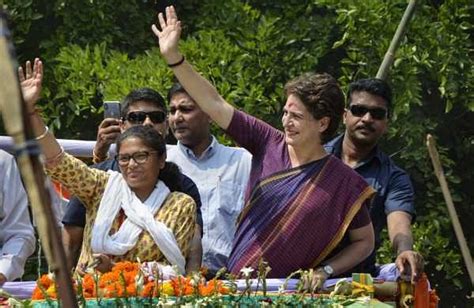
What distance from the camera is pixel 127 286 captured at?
432 cm

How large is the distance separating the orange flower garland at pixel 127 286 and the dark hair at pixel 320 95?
3.35 ft

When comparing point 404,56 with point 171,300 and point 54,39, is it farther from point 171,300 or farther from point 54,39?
point 171,300

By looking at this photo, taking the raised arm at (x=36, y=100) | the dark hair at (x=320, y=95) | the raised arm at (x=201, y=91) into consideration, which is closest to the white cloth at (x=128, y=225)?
the raised arm at (x=36, y=100)

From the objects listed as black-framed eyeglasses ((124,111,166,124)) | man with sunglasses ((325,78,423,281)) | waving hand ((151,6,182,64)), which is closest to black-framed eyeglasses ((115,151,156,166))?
waving hand ((151,6,182,64))

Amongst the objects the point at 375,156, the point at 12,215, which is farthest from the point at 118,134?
the point at 375,156

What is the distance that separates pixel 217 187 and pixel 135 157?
985 millimetres

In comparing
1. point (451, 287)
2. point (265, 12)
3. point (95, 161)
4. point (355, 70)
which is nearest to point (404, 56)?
point (355, 70)

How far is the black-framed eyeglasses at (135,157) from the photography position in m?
5.25

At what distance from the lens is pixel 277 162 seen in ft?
17.3

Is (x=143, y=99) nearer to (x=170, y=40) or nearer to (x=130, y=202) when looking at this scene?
(x=170, y=40)

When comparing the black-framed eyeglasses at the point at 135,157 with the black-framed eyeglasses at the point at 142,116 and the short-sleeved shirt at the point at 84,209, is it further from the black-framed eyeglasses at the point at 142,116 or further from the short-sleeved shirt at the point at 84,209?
the black-framed eyeglasses at the point at 142,116

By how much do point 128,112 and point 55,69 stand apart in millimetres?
3834

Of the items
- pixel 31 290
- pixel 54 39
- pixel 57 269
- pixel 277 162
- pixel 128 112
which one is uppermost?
pixel 54 39

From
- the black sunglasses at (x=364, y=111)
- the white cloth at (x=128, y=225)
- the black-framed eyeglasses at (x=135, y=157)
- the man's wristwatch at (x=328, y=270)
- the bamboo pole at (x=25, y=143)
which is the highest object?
the black sunglasses at (x=364, y=111)
